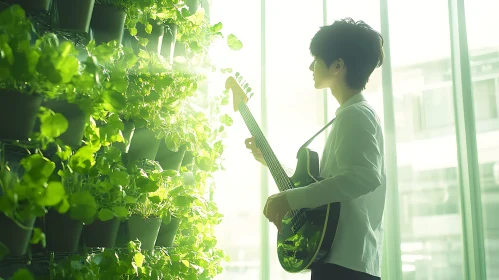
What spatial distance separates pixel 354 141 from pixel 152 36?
78cm

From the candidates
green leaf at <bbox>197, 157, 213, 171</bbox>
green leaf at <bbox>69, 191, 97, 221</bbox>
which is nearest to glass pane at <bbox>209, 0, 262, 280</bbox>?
green leaf at <bbox>197, 157, 213, 171</bbox>

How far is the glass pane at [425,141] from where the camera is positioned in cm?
212

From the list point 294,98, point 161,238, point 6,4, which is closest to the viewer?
point 6,4

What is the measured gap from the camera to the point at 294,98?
8.44 ft

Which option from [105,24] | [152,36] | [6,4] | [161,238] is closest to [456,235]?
[161,238]

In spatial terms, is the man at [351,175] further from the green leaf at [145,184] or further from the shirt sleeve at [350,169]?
the green leaf at [145,184]

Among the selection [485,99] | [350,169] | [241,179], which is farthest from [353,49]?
[241,179]

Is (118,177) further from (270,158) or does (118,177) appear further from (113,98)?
(270,158)

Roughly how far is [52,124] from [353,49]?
3.37 feet

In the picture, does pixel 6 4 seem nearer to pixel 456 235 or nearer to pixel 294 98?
pixel 294 98

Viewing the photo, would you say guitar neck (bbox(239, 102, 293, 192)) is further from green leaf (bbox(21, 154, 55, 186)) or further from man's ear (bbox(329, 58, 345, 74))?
green leaf (bbox(21, 154, 55, 186))

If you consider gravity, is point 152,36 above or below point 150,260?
above

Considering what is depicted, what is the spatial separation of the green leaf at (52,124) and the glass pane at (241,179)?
169 cm

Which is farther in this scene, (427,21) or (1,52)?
(427,21)
